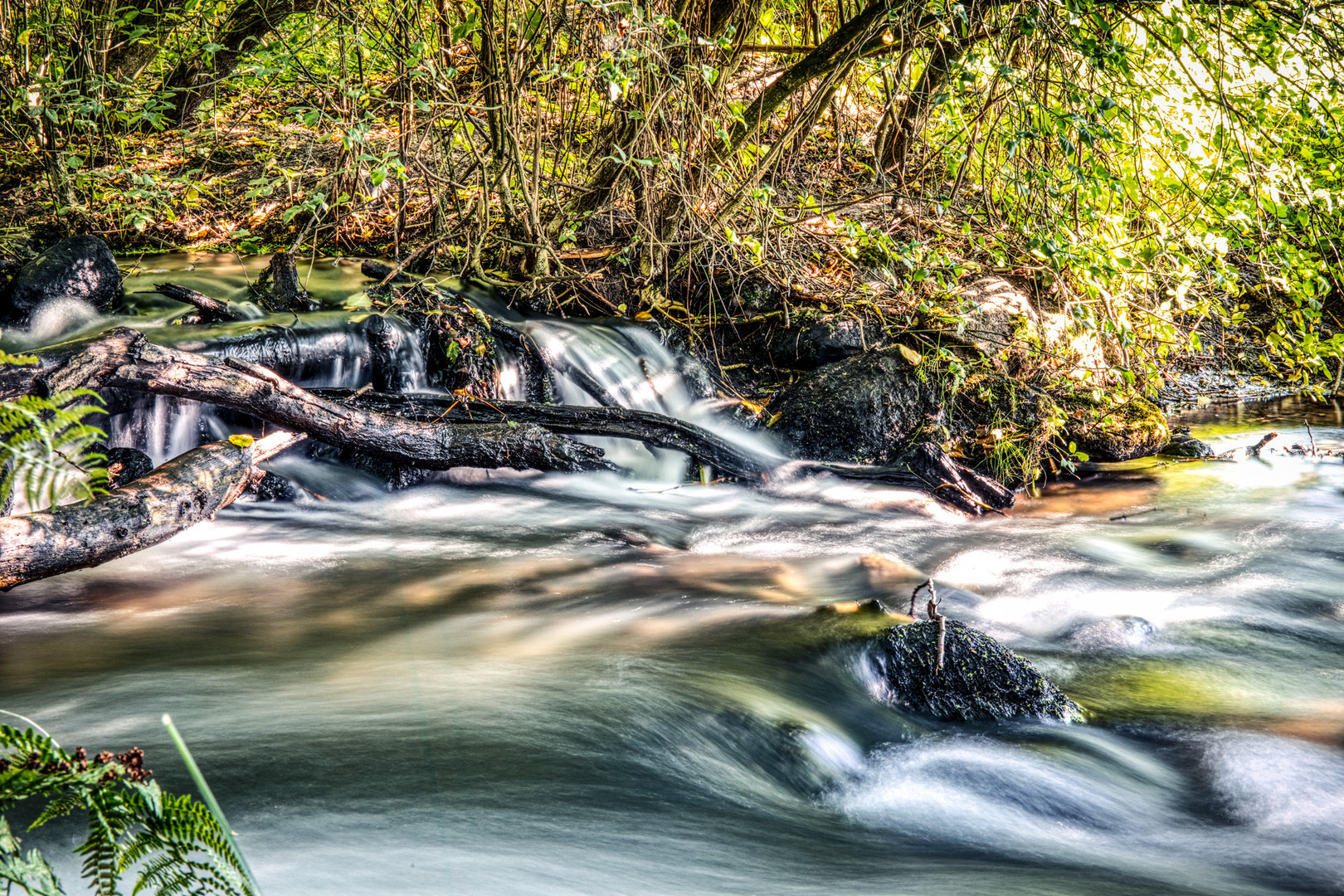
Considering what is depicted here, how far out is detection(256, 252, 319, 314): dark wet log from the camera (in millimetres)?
5949

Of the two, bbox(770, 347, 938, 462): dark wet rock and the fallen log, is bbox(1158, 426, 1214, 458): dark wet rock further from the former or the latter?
the fallen log

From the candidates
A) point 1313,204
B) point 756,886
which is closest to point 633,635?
point 756,886

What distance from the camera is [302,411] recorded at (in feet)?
13.8

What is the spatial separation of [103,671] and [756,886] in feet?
7.51

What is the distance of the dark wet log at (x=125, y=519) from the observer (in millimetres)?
2730

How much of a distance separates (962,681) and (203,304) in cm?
497

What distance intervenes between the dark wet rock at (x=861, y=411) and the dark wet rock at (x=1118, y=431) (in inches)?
47.1

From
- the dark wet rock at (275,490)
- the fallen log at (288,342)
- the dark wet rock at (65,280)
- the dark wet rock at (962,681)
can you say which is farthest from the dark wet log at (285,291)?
the dark wet rock at (962,681)

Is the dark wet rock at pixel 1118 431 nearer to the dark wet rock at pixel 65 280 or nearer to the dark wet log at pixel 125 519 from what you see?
the dark wet log at pixel 125 519

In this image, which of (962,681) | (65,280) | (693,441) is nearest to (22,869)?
(962,681)

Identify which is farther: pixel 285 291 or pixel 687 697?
pixel 285 291

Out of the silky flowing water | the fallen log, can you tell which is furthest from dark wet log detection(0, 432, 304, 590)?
the fallen log

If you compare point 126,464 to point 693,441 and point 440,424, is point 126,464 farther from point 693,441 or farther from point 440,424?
point 693,441

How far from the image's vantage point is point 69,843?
1.63m
